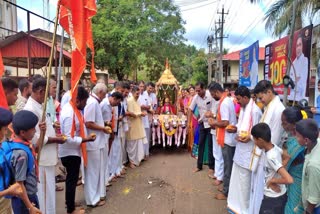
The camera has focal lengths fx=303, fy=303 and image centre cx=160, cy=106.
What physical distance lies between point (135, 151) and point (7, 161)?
16.4 ft

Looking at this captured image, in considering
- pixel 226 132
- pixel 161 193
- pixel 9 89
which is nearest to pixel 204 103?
pixel 226 132

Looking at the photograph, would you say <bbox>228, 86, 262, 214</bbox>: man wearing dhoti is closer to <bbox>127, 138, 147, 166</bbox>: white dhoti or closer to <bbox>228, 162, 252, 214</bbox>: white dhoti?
<bbox>228, 162, 252, 214</bbox>: white dhoti

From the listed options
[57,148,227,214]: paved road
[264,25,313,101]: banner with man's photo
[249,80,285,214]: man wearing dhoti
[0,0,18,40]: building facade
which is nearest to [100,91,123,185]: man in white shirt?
[57,148,227,214]: paved road

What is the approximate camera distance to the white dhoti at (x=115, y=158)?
6004 millimetres

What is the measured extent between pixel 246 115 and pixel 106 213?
96.9 inches

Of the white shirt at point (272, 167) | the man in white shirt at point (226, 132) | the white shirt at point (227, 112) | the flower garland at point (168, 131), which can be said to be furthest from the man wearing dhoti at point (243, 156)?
the flower garland at point (168, 131)

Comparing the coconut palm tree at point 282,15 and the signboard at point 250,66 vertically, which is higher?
the coconut palm tree at point 282,15

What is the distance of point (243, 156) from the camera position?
156 inches

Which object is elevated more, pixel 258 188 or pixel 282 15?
A: pixel 282 15

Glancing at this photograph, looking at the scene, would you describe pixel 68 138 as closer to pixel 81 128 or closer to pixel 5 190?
pixel 81 128

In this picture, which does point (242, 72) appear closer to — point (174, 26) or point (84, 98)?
point (84, 98)

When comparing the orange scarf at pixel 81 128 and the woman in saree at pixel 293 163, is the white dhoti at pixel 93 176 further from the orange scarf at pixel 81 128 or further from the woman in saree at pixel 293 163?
the woman in saree at pixel 293 163

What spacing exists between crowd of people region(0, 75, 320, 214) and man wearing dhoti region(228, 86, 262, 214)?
1 centimetres

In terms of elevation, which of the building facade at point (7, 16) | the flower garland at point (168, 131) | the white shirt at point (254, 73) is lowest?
the flower garland at point (168, 131)
